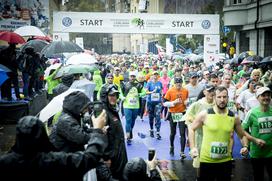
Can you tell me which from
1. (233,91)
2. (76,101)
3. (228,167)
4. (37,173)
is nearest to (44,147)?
(37,173)

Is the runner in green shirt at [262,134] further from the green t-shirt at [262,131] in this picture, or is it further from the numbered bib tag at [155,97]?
the numbered bib tag at [155,97]

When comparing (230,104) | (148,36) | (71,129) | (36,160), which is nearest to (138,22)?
(230,104)

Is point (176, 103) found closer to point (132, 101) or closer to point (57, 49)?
point (132, 101)

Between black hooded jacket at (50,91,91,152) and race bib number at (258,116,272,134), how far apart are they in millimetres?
2866

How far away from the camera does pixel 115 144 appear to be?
17.6 feet

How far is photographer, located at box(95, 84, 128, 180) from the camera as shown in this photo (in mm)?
5285

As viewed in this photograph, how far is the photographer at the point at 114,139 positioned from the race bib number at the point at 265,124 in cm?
207

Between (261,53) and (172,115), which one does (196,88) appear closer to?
(172,115)

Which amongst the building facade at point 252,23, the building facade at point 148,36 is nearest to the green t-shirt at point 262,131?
the building facade at point 252,23

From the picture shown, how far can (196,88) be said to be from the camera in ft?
30.9

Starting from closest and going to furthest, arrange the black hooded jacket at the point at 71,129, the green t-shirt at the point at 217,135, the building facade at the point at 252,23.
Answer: the black hooded jacket at the point at 71,129, the green t-shirt at the point at 217,135, the building facade at the point at 252,23

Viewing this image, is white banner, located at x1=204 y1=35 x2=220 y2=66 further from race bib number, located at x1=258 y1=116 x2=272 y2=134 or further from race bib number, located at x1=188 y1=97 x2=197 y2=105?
race bib number, located at x1=258 y1=116 x2=272 y2=134

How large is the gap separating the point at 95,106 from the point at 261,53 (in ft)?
67.3

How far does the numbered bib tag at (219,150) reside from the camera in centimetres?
510
